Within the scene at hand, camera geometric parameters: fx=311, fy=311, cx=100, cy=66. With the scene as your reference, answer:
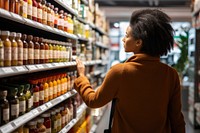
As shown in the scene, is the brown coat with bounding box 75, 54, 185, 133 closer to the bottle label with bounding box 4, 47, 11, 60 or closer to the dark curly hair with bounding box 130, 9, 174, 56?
the dark curly hair with bounding box 130, 9, 174, 56

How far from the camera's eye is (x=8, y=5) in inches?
78.7

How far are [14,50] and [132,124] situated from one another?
921mm

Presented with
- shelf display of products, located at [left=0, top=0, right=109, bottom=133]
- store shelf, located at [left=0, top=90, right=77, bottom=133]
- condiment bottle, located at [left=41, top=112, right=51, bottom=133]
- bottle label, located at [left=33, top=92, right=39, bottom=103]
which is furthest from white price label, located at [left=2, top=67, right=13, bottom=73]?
condiment bottle, located at [left=41, top=112, right=51, bottom=133]

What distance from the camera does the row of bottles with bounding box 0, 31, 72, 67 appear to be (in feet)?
6.55

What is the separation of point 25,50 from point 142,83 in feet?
2.94

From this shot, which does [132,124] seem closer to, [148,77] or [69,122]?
[148,77]

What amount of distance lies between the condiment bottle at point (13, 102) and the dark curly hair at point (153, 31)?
3.01 ft

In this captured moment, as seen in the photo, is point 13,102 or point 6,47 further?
point 13,102

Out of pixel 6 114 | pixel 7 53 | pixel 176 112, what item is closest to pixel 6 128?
pixel 6 114

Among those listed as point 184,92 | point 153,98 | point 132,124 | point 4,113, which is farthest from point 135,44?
point 184,92

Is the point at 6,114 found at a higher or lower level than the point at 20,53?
lower

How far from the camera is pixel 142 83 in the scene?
6.50 ft

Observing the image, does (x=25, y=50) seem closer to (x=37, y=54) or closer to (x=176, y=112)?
(x=37, y=54)

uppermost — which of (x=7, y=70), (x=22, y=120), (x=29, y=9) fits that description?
(x=29, y=9)
